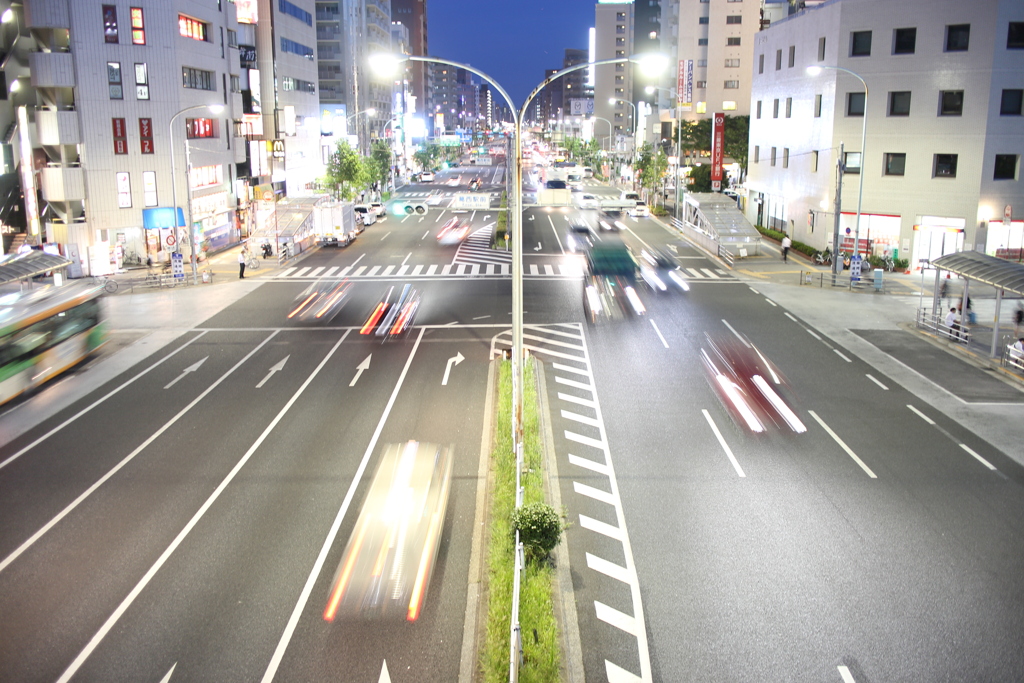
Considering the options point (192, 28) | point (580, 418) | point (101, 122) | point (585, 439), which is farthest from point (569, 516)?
point (192, 28)

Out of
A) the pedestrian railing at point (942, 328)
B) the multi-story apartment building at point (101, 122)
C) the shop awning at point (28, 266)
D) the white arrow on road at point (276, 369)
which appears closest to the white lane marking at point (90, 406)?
the white arrow on road at point (276, 369)

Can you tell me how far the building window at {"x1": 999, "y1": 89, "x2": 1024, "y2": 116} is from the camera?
45938 mm

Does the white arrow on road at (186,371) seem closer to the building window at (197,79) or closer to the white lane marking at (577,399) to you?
the white lane marking at (577,399)

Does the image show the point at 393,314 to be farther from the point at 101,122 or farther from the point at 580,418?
the point at 101,122

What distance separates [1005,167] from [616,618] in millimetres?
44008

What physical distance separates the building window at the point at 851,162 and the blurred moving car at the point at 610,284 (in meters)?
14.4

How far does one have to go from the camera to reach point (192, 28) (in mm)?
56656

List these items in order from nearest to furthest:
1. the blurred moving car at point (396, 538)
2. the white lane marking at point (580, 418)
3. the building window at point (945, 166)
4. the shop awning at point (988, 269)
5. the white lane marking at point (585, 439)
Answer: the blurred moving car at point (396, 538), the white lane marking at point (585, 439), the white lane marking at point (580, 418), the shop awning at point (988, 269), the building window at point (945, 166)

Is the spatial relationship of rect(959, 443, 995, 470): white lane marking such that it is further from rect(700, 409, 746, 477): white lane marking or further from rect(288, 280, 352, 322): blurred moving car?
rect(288, 280, 352, 322): blurred moving car

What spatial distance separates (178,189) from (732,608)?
49.4 m

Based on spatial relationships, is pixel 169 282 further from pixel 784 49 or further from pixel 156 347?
pixel 784 49

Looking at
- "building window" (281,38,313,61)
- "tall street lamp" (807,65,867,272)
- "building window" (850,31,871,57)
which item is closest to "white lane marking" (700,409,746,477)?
"tall street lamp" (807,65,867,272)

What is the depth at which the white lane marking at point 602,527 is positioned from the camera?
56.8 ft

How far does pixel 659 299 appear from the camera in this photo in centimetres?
4191
